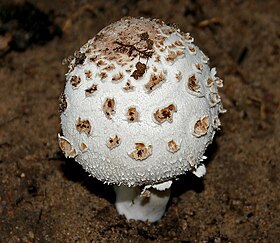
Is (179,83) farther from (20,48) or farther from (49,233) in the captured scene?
(20,48)

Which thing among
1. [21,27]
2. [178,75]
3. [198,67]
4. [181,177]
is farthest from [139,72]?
[21,27]

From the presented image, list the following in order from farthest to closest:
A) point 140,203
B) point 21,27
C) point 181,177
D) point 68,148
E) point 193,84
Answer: point 21,27
point 181,177
point 140,203
point 68,148
point 193,84

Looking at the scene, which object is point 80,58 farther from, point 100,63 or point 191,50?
point 191,50

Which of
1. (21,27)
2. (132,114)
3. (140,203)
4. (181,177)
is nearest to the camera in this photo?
(132,114)

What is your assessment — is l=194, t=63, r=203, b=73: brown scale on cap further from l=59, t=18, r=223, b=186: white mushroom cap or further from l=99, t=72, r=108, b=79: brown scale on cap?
l=99, t=72, r=108, b=79: brown scale on cap

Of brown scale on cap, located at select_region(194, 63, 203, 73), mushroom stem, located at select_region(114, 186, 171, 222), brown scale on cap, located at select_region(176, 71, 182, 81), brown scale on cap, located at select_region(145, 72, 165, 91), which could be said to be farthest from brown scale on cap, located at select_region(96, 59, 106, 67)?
mushroom stem, located at select_region(114, 186, 171, 222)

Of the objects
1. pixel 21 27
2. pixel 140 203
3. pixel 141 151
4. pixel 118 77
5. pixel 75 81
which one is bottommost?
pixel 140 203

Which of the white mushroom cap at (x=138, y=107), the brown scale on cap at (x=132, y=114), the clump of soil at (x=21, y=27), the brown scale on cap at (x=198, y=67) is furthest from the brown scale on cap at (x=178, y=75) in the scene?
the clump of soil at (x=21, y=27)

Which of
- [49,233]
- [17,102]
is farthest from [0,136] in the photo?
A: [49,233]
